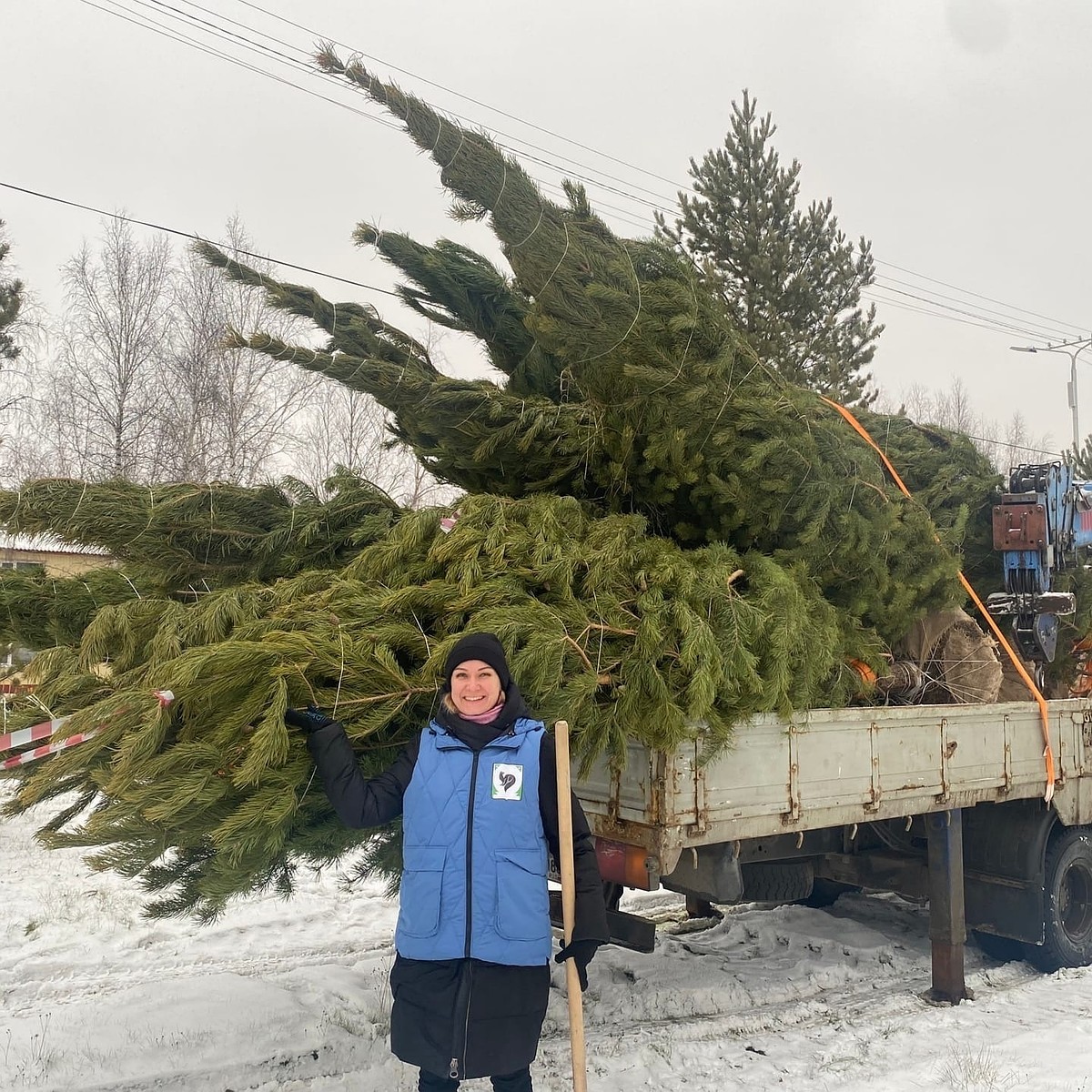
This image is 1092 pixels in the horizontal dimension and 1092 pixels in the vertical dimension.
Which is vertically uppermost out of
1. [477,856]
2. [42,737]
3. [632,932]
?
[42,737]

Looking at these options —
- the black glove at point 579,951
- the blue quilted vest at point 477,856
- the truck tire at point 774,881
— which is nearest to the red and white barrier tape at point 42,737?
the blue quilted vest at point 477,856

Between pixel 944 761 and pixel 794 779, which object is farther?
pixel 944 761

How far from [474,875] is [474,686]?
0.53 meters

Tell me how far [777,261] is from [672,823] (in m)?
11.8

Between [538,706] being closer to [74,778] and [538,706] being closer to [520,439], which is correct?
[74,778]

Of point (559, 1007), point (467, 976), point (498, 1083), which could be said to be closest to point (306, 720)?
point (467, 976)

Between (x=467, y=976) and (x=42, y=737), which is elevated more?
(x=42, y=737)

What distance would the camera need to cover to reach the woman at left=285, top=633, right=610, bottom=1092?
2555 mm

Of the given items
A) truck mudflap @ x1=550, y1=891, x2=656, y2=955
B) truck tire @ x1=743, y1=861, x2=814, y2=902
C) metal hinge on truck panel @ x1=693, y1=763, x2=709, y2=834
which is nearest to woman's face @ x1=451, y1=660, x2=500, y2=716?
metal hinge on truck panel @ x1=693, y1=763, x2=709, y2=834

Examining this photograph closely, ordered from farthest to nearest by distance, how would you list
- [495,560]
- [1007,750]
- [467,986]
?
[1007,750] → [495,560] → [467,986]

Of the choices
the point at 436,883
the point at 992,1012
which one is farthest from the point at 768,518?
the point at 992,1012

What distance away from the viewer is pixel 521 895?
2.59 metres

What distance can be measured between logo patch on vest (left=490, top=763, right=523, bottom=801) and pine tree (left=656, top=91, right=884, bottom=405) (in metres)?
11.7

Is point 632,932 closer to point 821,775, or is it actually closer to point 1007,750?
point 821,775
